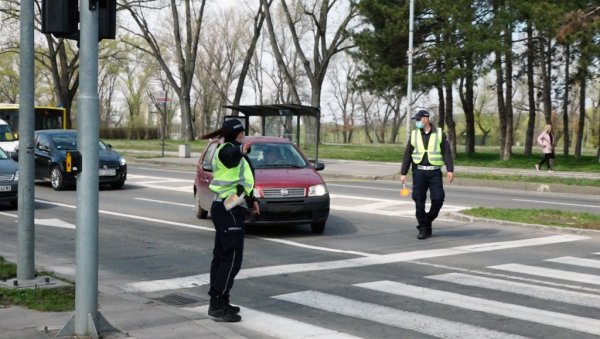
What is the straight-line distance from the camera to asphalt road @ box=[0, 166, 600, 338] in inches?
265

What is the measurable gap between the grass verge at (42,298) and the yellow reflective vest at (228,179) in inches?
63.0

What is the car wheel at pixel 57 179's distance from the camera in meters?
20.1

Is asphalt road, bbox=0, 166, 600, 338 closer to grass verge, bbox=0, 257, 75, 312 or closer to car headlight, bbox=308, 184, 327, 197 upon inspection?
car headlight, bbox=308, 184, 327, 197

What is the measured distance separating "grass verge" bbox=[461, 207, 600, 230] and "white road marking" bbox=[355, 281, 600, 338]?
5674 millimetres

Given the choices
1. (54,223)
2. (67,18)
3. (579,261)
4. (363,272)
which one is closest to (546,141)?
(579,261)

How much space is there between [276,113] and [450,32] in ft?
30.7

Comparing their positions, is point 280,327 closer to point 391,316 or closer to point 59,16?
point 391,316

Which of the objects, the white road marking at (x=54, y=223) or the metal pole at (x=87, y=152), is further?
the white road marking at (x=54, y=223)

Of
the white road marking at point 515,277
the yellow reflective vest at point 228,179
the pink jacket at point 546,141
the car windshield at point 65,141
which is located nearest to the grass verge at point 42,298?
the yellow reflective vest at point 228,179

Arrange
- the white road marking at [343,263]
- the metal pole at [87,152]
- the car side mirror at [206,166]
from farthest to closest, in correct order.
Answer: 1. the car side mirror at [206,166]
2. the white road marking at [343,263]
3. the metal pole at [87,152]

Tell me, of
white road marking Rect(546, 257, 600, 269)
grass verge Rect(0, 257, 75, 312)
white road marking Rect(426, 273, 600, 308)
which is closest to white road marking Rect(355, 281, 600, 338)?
white road marking Rect(426, 273, 600, 308)

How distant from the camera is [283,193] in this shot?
463 inches

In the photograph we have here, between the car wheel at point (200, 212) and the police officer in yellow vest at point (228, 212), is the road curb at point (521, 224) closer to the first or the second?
the car wheel at point (200, 212)

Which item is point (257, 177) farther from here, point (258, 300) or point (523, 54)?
point (523, 54)
